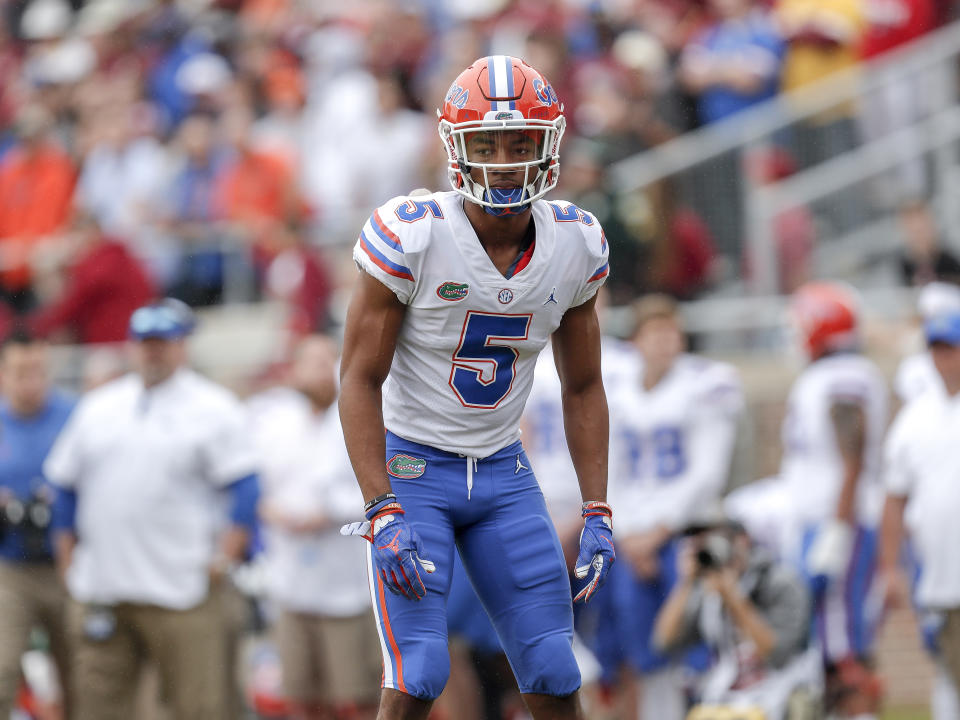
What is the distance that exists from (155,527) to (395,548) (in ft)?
12.9

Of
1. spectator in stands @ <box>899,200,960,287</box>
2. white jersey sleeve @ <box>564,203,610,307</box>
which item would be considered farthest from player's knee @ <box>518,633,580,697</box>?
spectator in stands @ <box>899,200,960,287</box>

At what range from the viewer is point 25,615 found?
8594mm

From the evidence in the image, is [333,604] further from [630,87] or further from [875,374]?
[630,87]

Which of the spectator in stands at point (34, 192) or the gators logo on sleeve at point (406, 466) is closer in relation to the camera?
the gators logo on sleeve at point (406, 466)

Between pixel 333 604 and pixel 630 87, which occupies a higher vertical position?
pixel 630 87

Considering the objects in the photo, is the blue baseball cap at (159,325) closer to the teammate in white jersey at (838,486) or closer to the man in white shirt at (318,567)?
the man in white shirt at (318,567)

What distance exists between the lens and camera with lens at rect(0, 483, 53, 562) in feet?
28.5

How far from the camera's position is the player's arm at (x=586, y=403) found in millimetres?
5465

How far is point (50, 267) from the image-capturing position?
13.5m

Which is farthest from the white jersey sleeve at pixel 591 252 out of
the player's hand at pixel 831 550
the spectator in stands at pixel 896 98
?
the spectator in stands at pixel 896 98

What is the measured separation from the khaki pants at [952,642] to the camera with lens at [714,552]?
3.54 ft

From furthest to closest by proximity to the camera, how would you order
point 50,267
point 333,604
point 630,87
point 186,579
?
point 50,267
point 630,87
point 333,604
point 186,579

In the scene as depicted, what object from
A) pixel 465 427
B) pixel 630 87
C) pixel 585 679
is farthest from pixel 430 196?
pixel 630 87

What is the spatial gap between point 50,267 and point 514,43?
4.18m
